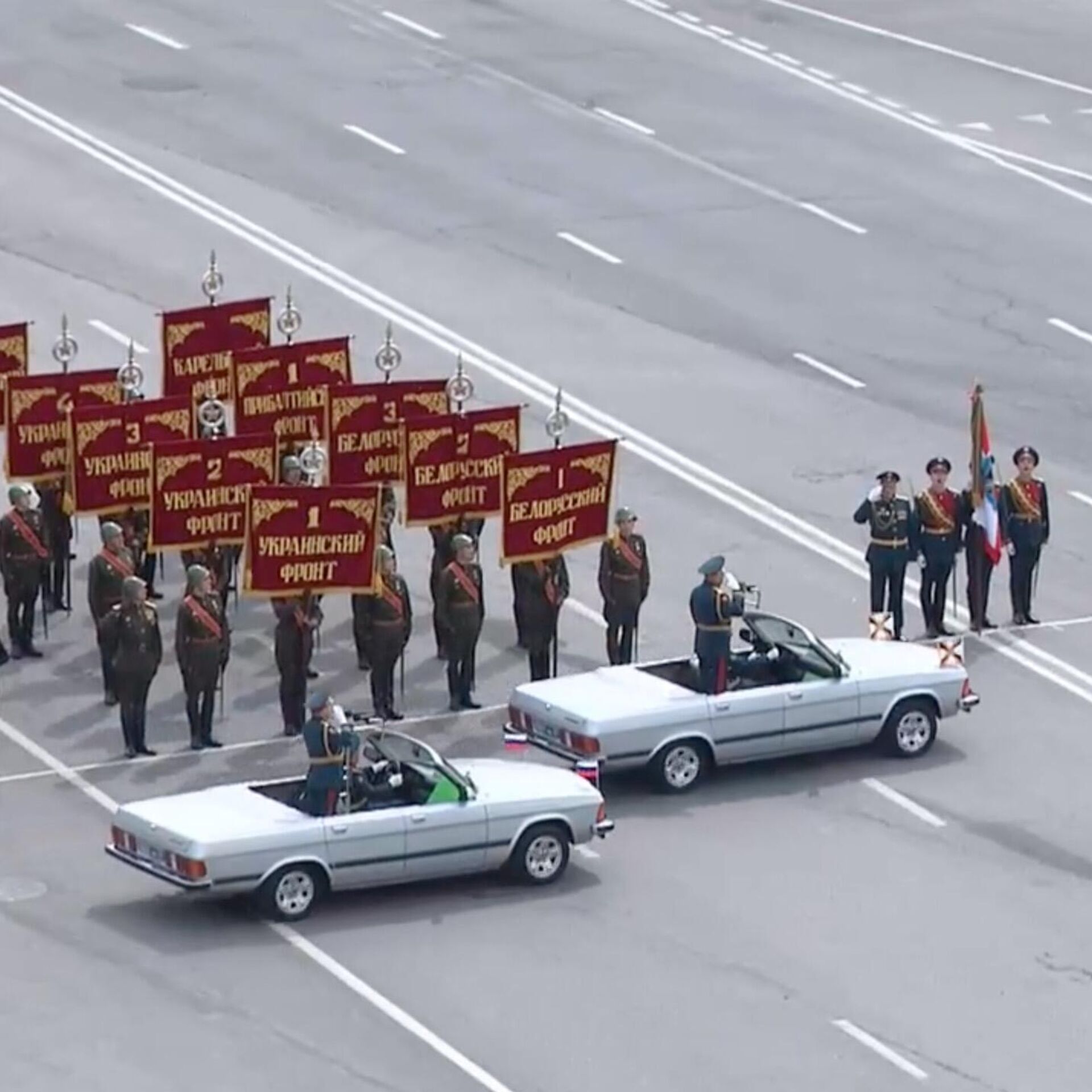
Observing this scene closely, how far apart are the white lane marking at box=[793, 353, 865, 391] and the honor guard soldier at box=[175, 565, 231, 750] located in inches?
496

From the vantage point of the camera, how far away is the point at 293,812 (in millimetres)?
25641

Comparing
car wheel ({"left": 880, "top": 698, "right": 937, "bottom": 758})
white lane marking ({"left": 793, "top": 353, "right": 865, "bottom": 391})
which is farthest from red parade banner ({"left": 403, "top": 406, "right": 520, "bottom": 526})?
white lane marking ({"left": 793, "top": 353, "right": 865, "bottom": 391})

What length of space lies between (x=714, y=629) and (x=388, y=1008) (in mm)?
6056

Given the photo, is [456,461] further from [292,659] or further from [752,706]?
[752,706]

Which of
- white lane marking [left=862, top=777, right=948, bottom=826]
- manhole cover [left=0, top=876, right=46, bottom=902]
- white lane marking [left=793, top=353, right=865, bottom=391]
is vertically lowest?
manhole cover [left=0, top=876, right=46, bottom=902]

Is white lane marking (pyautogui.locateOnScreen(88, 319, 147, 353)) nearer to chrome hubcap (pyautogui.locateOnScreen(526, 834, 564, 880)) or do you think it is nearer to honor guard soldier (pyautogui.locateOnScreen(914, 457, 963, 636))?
honor guard soldier (pyautogui.locateOnScreen(914, 457, 963, 636))

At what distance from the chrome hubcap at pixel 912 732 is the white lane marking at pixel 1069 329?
13911 mm

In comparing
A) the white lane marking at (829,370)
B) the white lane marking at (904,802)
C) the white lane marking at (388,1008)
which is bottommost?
the white lane marking at (388,1008)

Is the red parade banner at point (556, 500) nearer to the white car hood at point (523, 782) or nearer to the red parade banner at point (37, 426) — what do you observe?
the red parade banner at point (37, 426)

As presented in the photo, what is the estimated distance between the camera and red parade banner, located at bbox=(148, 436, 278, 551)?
3109cm

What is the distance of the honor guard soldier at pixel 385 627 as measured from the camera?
30453mm

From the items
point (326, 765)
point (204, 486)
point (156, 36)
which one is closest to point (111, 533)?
point (204, 486)

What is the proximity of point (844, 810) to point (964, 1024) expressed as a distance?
14.9 feet

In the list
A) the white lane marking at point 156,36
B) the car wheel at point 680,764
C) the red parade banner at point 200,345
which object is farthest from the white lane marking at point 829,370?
the white lane marking at point 156,36
